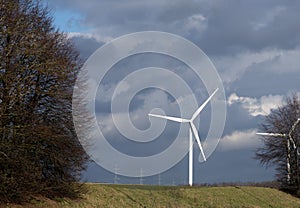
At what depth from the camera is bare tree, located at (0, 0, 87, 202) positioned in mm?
32312

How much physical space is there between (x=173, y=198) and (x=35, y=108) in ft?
56.0

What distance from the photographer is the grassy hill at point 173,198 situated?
40.3 metres

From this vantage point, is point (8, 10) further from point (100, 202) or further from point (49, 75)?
point (100, 202)

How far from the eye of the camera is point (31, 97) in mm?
35844

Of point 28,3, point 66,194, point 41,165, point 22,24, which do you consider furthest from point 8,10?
point 66,194

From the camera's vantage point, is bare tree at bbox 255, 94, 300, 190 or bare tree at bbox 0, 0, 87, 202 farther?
bare tree at bbox 255, 94, 300, 190

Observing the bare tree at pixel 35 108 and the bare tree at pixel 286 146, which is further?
the bare tree at pixel 286 146

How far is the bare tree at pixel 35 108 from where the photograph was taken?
32312 millimetres

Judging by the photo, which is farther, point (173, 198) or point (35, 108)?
point (173, 198)

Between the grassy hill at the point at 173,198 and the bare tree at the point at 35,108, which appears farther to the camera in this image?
the grassy hill at the point at 173,198

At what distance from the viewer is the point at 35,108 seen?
36.2 metres

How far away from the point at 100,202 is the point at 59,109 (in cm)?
741

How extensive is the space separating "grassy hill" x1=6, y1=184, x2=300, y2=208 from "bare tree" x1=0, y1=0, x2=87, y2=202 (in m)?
1.62

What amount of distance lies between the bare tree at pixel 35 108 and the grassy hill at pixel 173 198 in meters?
1.62
